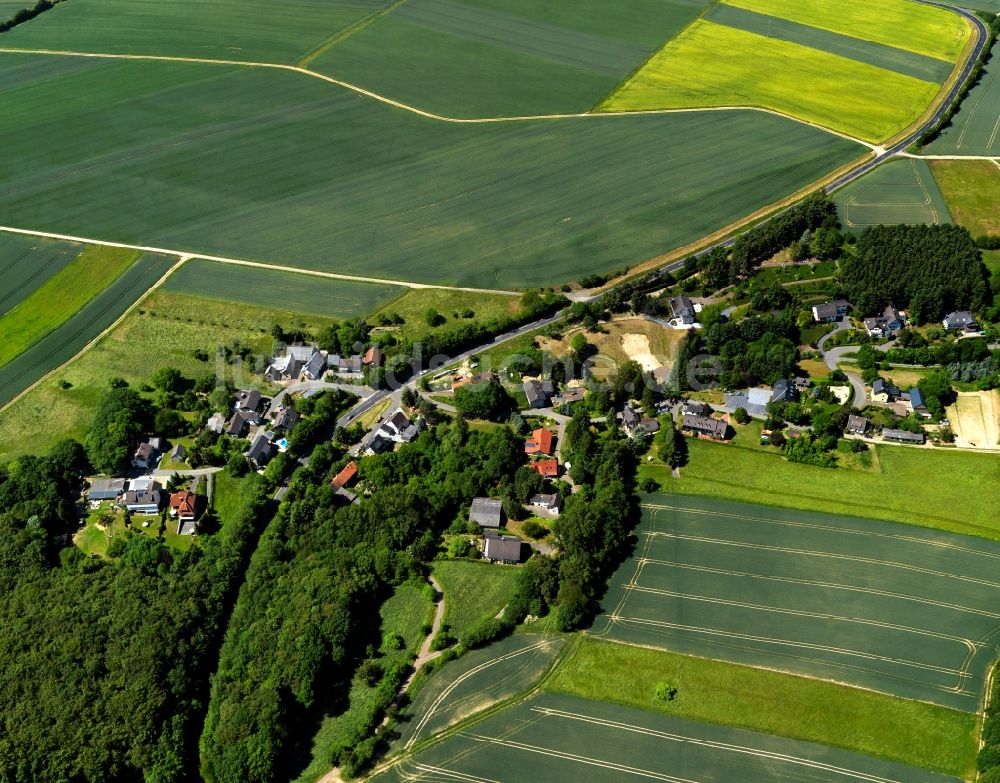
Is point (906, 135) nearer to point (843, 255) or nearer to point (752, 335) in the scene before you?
point (843, 255)

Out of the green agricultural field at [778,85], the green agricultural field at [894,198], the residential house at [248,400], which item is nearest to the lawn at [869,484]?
the green agricultural field at [894,198]

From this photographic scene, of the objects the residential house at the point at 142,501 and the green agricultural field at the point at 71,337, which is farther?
the green agricultural field at the point at 71,337

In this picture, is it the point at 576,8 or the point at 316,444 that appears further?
the point at 576,8

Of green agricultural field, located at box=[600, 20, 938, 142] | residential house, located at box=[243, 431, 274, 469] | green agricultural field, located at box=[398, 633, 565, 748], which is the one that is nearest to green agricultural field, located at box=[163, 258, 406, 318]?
residential house, located at box=[243, 431, 274, 469]

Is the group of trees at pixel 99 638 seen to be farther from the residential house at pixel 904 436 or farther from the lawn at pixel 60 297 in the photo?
the residential house at pixel 904 436

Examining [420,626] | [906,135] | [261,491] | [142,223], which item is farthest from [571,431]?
[906,135]

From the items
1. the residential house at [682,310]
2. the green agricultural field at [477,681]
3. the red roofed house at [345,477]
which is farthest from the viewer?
the residential house at [682,310]

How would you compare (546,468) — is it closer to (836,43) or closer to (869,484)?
(869,484)
